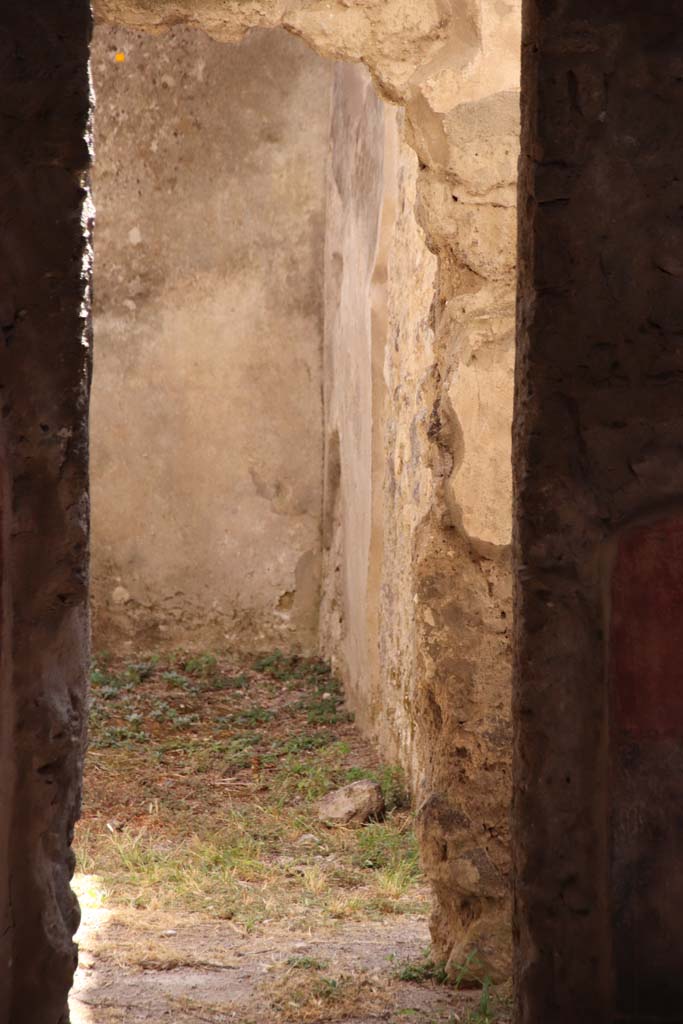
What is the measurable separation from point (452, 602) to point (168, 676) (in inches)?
164

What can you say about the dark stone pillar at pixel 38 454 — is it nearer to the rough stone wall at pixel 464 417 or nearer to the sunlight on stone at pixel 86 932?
the sunlight on stone at pixel 86 932

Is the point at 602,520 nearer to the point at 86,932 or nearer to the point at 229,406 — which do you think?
the point at 86,932

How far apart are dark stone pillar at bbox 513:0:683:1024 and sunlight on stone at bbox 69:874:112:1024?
4.23 ft

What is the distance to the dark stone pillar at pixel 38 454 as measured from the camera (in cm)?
206

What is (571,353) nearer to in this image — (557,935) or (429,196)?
(557,935)

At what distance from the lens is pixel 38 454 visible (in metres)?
2.08

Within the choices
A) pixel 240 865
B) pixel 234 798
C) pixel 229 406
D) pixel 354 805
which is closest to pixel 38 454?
pixel 240 865

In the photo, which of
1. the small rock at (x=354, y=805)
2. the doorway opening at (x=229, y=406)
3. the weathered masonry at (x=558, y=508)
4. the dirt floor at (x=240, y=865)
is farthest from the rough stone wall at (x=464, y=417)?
the doorway opening at (x=229, y=406)

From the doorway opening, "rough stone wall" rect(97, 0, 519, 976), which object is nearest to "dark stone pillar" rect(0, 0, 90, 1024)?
"rough stone wall" rect(97, 0, 519, 976)

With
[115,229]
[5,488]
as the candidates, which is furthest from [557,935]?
[115,229]

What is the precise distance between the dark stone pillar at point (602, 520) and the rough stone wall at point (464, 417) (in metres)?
1.17

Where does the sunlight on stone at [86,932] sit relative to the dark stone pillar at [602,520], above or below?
below

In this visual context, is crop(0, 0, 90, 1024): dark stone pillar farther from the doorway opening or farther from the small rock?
the doorway opening

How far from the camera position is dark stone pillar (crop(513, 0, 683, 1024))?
2.09 m
